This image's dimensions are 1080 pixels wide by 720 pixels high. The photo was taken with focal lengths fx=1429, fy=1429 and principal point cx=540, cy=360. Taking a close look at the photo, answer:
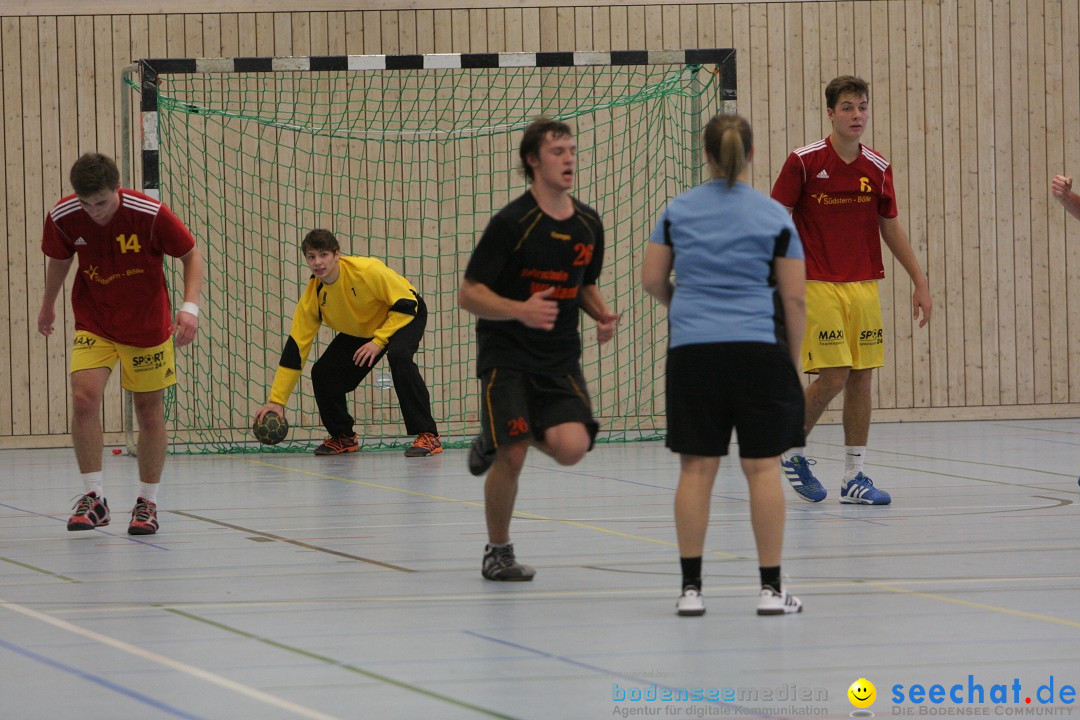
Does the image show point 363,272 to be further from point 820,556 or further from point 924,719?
point 924,719

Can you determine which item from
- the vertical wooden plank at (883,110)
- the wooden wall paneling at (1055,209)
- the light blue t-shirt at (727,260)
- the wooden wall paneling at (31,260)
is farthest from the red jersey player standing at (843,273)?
the wooden wall paneling at (31,260)

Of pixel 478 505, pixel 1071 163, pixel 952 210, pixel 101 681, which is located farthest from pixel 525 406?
pixel 1071 163

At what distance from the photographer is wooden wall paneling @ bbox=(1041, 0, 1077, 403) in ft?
39.8

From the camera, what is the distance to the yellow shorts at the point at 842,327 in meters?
6.78

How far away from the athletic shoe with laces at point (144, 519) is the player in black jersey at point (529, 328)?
190cm

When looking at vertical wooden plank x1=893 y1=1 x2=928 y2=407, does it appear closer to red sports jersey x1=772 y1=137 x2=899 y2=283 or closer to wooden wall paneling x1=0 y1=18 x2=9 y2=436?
red sports jersey x1=772 y1=137 x2=899 y2=283

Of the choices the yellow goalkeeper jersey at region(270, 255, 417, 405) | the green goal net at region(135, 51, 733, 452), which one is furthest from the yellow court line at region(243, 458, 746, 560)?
the green goal net at region(135, 51, 733, 452)

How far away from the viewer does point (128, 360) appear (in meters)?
6.06

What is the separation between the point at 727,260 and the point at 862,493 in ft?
9.66

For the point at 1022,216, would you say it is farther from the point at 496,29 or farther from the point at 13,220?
the point at 13,220

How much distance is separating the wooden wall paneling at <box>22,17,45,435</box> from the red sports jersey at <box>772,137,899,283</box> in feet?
22.5

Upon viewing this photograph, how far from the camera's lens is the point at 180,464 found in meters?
9.57

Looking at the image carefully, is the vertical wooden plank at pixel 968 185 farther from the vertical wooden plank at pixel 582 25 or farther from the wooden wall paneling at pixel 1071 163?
the vertical wooden plank at pixel 582 25

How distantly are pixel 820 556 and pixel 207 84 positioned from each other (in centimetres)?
812
